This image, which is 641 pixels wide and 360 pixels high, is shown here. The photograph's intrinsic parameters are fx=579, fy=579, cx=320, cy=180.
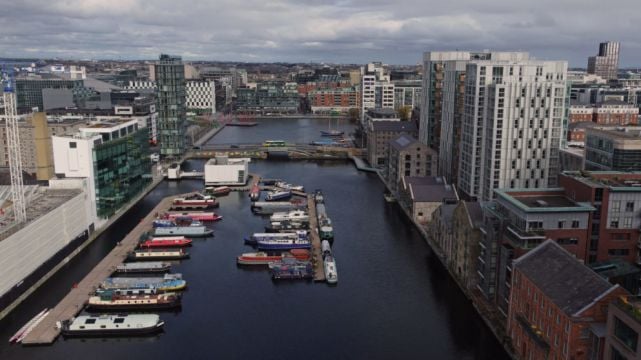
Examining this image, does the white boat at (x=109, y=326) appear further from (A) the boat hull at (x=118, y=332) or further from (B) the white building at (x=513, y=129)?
(B) the white building at (x=513, y=129)

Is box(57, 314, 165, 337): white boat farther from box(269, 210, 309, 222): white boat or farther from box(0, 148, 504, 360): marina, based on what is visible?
box(269, 210, 309, 222): white boat

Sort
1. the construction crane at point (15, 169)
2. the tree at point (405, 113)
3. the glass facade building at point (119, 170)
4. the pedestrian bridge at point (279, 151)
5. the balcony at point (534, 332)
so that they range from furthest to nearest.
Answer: the tree at point (405, 113), the pedestrian bridge at point (279, 151), the glass facade building at point (119, 170), the construction crane at point (15, 169), the balcony at point (534, 332)

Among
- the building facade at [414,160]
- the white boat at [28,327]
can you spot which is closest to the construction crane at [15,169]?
the white boat at [28,327]

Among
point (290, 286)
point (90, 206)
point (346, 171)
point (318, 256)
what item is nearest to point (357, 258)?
point (318, 256)

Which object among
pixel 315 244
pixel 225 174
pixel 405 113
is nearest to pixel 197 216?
pixel 315 244

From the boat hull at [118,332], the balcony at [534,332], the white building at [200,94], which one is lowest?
the boat hull at [118,332]

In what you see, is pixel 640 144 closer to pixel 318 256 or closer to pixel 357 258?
pixel 357 258

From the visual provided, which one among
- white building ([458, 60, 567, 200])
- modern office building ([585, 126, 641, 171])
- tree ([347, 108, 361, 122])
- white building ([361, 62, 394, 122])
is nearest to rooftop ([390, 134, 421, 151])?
white building ([458, 60, 567, 200])
